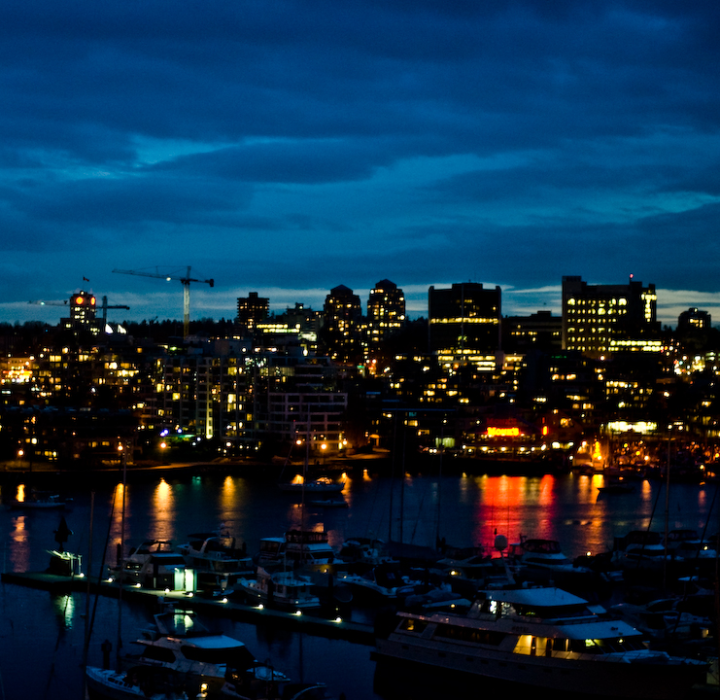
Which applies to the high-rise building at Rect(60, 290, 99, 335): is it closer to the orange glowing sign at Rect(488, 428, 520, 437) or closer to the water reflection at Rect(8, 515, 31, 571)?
the orange glowing sign at Rect(488, 428, 520, 437)

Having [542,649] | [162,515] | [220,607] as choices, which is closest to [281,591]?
[220,607]

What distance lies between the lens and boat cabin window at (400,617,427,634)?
11219mm

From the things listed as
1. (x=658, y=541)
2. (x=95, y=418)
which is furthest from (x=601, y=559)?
(x=95, y=418)

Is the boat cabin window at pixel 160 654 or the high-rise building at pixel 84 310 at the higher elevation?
the high-rise building at pixel 84 310

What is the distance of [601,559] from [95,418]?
24.8 meters

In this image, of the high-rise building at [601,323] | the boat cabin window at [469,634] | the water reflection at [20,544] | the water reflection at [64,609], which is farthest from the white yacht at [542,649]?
the high-rise building at [601,323]

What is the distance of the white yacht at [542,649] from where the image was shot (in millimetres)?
9961

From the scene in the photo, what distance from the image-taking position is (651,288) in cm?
8169

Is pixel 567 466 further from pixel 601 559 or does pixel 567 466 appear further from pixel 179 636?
pixel 179 636

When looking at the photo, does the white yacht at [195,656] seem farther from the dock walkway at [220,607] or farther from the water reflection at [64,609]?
the water reflection at [64,609]

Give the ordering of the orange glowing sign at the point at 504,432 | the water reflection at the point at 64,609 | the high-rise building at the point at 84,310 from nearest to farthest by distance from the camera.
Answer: the water reflection at the point at 64,609, the orange glowing sign at the point at 504,432, the high-rise building at the point at 84,310

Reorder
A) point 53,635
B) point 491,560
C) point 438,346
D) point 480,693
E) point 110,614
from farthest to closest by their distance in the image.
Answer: point 438,346 → point 491,560 → point 110,614 → point 53,635 → point 480,693

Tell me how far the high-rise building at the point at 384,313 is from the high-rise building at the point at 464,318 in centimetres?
1291

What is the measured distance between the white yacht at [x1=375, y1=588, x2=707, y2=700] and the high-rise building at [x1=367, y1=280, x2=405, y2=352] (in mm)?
77289
